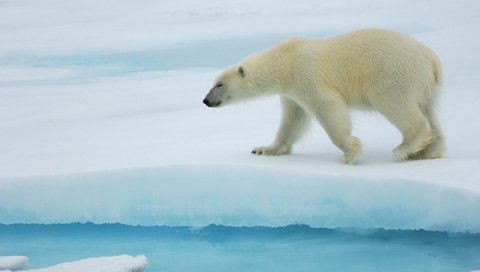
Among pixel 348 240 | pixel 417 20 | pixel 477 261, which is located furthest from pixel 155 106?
pixel 417 20

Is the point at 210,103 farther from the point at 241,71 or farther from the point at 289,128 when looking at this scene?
the point at 289,128

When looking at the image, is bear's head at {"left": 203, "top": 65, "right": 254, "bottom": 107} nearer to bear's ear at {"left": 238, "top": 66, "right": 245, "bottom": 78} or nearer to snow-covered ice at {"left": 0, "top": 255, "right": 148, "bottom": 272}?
bear's ear at {"left": 238, "top": 66, "right": 245, "bottom": 78}

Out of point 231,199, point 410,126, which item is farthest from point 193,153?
point 410,126

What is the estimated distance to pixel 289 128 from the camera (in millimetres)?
5188

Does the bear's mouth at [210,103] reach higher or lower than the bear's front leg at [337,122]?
higher

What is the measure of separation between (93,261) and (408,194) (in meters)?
1.70

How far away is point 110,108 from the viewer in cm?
789

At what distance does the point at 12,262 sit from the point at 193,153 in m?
1.63

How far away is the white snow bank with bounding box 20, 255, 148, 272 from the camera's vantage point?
11.7 ft

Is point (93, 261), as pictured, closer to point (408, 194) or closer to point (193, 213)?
point (193, 213)

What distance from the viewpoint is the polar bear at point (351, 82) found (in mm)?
4758

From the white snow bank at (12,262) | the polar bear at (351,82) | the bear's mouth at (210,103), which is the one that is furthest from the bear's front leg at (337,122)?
the white snow bank at (12,262)

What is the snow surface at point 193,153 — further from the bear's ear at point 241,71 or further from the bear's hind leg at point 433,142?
the bear's ear at point 241,71

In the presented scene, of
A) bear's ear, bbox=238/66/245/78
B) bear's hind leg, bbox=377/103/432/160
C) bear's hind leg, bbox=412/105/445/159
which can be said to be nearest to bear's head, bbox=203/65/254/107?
bear's ear, bbox=238/66/245/78
